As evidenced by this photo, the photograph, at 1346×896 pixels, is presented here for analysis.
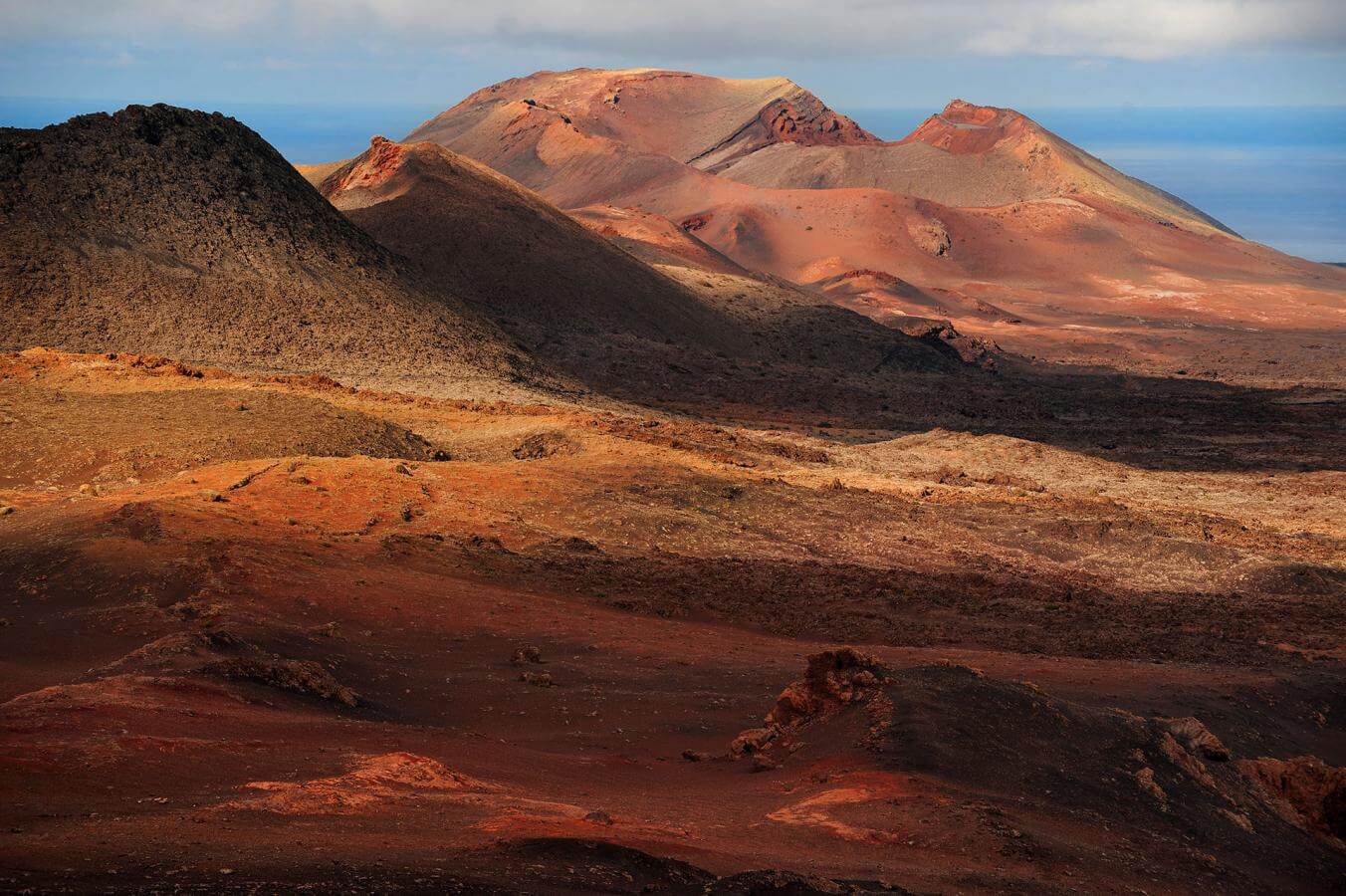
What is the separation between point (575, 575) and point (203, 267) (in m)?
20.1

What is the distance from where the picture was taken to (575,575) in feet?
53.0

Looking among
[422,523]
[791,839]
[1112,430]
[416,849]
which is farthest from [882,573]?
[1112,430]

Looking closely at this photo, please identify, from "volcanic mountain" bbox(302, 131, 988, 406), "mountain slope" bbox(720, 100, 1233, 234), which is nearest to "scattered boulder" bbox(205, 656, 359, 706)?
"volcanic mountain" bbox(302, 131, 988, 406)

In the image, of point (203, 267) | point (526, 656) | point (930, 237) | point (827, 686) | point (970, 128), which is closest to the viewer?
point (827, 686)

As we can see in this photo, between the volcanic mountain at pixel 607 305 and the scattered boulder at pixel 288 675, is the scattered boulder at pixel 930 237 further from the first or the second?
the scattered boulder at pixel 288 675

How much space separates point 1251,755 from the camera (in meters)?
12.1

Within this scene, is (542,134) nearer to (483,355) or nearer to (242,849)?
(483,355)

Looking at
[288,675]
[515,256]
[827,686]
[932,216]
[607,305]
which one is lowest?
[288,675]

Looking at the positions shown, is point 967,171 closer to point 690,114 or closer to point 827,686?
point 690,114

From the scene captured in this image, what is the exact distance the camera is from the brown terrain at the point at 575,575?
288 inches

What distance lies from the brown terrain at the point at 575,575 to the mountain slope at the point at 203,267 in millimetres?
123

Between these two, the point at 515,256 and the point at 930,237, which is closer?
the point at 515,256

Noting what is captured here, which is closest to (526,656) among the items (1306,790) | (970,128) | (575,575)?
(575,575)

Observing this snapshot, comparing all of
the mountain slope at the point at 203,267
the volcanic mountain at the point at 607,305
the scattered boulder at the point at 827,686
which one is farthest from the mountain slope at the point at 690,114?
the scattered boulder at the point at 827,686
